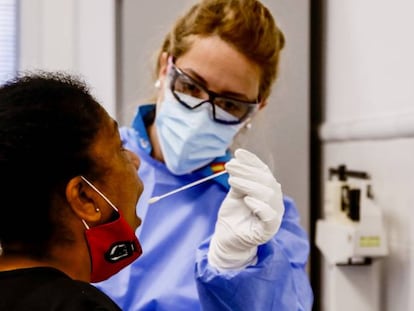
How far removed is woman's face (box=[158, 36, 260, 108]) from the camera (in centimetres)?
123

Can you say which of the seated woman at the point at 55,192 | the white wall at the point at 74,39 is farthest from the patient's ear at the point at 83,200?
the white wall at the point at 74,39

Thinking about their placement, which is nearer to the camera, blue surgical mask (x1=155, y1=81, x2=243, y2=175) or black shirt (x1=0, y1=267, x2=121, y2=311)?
→ black shirt (x1=0, y1=267, x2=121, y2=311)

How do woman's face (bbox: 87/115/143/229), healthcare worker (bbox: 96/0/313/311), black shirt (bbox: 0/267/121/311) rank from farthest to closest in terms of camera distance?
healthcare worker (bbox: 96/0/313/311) → woman's face (bbox: 87/115/143/229) → black shirt (bbox: 0/267/121/311)

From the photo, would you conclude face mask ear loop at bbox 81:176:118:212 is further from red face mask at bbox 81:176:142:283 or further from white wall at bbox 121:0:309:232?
white wall at bbox 121:0:309:232

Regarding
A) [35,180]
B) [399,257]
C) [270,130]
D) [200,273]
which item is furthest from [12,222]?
[270,130]

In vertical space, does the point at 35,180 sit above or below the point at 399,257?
above

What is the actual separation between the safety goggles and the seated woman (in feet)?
1.33

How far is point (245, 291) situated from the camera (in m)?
1.00

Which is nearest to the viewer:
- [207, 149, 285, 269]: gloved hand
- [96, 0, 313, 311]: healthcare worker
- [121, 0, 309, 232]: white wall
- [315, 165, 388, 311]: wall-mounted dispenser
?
[207, 149, 285, 269]: gloved hand

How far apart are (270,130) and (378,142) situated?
0.47m

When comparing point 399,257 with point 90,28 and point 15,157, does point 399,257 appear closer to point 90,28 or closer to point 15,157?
point 15,157

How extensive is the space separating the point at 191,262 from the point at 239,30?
0.45m

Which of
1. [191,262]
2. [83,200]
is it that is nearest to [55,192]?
[83,200]

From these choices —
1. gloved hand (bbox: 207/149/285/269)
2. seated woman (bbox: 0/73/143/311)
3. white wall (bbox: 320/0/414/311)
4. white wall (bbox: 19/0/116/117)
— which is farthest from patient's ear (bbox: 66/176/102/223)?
white wall (bbox: 19/0/116/117)
